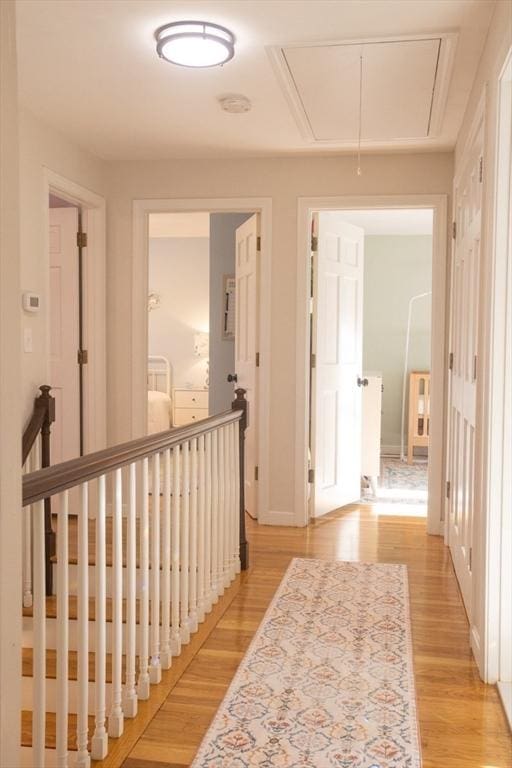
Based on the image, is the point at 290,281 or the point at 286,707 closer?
the point at 286,707

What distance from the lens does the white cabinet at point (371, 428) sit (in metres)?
5.98

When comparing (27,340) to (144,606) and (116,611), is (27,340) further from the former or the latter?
(116,611)

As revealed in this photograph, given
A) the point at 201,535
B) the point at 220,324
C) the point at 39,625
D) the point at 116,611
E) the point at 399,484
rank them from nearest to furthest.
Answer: the point at 39,625 < the point at 116,611 < the point at 201,535 < the point at 399,484 < the point at 220,324

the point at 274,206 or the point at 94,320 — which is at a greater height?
the point at 274,206

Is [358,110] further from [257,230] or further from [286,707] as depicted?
[286,707]

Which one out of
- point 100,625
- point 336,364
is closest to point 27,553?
point 100,625

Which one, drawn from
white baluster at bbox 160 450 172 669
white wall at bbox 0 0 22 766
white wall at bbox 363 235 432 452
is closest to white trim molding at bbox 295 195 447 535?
white baluster at bbox 160 450 172 669

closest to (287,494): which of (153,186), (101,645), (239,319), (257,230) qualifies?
(239,319)

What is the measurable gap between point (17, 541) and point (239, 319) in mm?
4265

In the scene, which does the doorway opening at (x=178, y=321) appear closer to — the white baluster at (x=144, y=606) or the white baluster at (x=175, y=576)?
the white baluster at (x=175, y=576)

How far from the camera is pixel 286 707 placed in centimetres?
238

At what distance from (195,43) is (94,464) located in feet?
6.13

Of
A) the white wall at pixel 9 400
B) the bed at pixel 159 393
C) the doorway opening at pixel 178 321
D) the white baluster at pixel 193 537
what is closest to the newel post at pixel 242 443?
the white baluster at pixel 193 537

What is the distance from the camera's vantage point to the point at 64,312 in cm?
477
